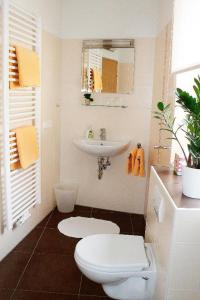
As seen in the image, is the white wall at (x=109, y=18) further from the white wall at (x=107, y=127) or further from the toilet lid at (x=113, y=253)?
the toilet lid at (x=113, y=253)

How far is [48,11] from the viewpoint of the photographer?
2762 mm

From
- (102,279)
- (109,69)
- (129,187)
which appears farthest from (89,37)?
(102,279)

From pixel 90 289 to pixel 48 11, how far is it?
2559mm

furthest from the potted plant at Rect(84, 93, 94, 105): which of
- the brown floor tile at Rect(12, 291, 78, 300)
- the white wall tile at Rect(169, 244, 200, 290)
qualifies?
the white wall tile at Rect(169, 244, 200, 290)

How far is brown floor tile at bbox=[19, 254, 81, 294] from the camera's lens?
6.60 feet

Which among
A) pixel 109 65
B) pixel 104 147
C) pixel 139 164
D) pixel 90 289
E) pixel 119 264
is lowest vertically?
pixel 90 289

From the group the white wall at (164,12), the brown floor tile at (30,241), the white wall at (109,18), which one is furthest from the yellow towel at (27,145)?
the white wall at (164,12)

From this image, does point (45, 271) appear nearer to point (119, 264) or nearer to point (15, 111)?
point (119, 264)

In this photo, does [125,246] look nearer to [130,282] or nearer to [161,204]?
[130,282]

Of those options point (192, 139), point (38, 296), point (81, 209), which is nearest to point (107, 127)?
point (81, 209)

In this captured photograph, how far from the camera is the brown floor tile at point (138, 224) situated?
2879 mm

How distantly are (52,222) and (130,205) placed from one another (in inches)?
37.5

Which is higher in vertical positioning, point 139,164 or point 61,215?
point 139,164

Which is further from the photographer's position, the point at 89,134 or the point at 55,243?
the point at 89,134
